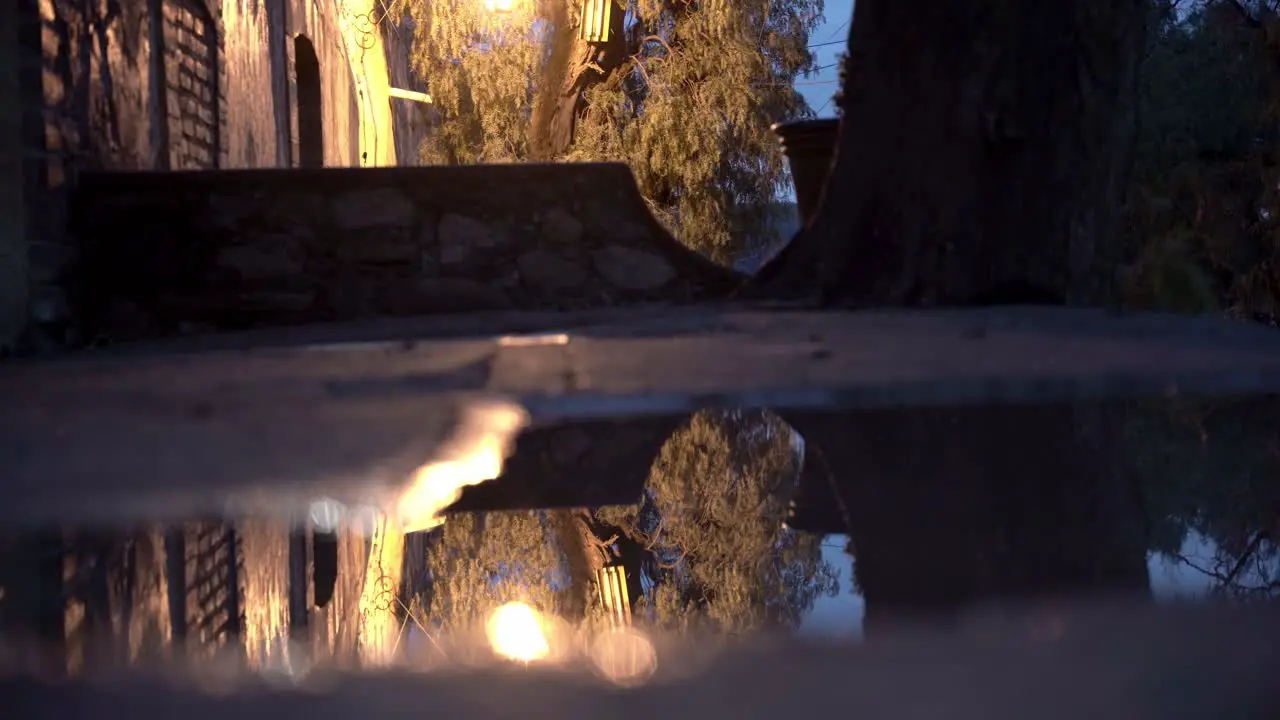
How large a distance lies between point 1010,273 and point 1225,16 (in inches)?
409

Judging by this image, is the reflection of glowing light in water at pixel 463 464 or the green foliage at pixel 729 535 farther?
the reflection of glowing light in water at pixel 463 464

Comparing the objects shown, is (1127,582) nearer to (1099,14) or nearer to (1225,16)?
(1099,14)

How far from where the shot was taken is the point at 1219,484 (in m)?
1.02

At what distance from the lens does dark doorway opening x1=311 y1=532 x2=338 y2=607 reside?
719 millimetres

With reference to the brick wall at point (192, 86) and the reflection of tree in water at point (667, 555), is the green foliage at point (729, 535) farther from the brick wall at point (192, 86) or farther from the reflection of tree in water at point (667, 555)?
the brick wall at point (192, 86)

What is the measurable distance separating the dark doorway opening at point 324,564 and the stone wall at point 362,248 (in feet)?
11.9

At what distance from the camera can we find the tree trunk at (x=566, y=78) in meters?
10.0

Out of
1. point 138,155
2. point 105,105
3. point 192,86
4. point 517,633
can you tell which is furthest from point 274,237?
point 517,633

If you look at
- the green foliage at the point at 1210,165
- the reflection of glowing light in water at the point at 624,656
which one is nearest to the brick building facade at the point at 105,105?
the reflection of glowing light in water at the point at 624,656

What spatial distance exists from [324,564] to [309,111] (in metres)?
11.7

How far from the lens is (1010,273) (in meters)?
3.36

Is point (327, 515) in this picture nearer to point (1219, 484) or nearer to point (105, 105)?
point (1219, 484)

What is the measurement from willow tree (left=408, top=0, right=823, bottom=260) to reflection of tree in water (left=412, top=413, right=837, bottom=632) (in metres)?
8.90

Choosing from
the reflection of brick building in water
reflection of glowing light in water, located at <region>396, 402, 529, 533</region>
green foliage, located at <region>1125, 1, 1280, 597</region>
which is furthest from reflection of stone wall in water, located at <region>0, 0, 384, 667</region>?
green foliage, located at <region>1125, 1, 1280, 597</region>
